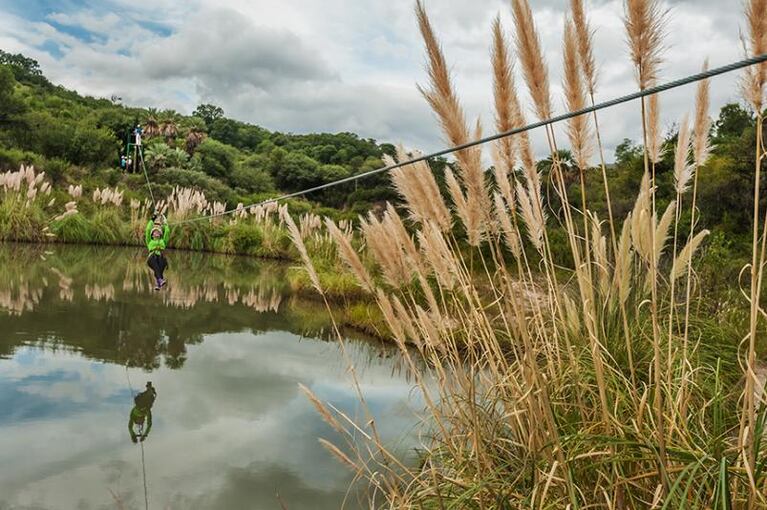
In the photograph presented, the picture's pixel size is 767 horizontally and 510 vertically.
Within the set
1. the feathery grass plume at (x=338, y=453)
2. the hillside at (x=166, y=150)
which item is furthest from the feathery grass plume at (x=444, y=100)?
the hillside at (x=166, y=150)

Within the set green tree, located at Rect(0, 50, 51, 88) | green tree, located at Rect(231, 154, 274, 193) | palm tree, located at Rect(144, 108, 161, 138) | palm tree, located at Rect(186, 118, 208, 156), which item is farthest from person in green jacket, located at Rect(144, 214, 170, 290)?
green tree, located at Rect(0, 50, 51, 88)

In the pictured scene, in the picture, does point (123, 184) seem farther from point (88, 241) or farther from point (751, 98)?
point (751, 98)

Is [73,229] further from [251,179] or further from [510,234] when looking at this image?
[251,179]

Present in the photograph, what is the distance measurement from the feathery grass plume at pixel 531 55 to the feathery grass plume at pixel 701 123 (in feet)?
2.26

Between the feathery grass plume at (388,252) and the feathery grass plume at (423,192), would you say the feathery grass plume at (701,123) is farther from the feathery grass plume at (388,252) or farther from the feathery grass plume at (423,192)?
the feathery grass plume at (388,252)

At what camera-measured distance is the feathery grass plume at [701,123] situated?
176cm

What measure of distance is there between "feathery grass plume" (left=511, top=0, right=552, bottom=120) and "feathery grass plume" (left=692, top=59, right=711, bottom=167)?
0.69 m

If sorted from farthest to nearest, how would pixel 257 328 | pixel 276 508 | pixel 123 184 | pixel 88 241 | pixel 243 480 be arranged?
pixel 123 184
pixel 88 241
pixel 257 328
pixel 243 480
pixel 276 508

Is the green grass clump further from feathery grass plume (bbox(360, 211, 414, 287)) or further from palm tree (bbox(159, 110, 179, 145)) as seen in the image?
palm tree (bbox(159, 110, 179, 145))

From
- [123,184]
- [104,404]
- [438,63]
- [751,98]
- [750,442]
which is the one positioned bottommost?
[104,404]

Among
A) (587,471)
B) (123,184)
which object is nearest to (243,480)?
(587,471)

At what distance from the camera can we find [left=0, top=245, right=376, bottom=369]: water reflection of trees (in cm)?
440

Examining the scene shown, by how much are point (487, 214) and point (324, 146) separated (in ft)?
134

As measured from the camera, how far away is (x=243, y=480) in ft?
7.53
